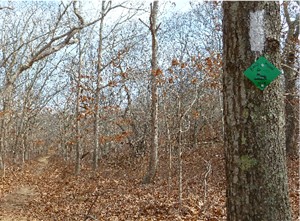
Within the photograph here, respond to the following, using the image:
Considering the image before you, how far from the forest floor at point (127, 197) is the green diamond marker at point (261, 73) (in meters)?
4.29

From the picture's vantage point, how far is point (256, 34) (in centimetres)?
199

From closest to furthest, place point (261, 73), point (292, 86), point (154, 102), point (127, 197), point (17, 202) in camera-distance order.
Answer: point (261, 73) < point (127, 197) < point (17, 202) < point (154, 102) < point (292, 86)

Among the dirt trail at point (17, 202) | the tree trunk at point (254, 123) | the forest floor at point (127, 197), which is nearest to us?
the tree trunk at point (254, 123)

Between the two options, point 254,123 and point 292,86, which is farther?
point 292,86

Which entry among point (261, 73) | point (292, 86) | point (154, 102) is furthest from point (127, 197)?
point (292, 86)

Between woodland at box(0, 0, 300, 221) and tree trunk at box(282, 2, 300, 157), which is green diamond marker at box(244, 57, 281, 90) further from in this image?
tree trunk at box(282, 2, 300, 157)

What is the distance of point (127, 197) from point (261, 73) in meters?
8.52

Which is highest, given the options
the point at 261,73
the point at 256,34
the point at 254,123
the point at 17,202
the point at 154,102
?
the point at 154,102

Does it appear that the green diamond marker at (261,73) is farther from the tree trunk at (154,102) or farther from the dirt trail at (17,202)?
the tree trunk at (154,102)

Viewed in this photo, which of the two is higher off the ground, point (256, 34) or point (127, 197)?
point (256, 34)

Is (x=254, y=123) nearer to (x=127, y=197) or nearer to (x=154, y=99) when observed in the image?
(x=127, y=197)

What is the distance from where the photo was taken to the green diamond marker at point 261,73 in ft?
6.48

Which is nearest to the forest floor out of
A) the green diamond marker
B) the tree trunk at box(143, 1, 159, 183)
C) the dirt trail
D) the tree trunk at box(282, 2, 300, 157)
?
the dirt trail

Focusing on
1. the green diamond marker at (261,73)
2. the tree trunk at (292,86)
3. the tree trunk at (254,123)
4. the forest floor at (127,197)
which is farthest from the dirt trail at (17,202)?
the tree trunk at (292,86)
